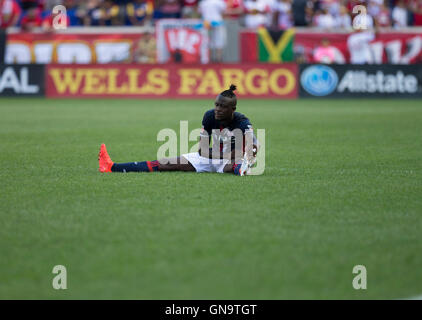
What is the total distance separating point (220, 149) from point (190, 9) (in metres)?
20.2

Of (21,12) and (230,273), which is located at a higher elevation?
(21,12)

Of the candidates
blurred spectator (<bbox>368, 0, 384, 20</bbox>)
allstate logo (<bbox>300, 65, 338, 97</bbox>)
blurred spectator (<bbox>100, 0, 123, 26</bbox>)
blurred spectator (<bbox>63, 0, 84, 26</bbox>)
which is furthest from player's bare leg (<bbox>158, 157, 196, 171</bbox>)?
blurred spectator (<bbox>368, 0, 384, 20</bbox>)

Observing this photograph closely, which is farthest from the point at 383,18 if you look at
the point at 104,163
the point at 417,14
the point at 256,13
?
the point at 104,163

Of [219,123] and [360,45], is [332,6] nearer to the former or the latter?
[360,45]

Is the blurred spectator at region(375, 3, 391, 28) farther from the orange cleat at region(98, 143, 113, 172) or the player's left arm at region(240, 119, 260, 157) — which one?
the orange cleat at region(98, 143, 113, 172)

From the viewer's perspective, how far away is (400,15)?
97.7 ft

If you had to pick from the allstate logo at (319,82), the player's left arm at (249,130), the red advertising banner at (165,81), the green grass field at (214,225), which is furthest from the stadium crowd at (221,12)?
the player's left arm at (249,130)

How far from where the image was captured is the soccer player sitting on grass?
9.09 m

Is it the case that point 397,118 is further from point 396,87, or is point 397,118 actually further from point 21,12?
point 21,12
